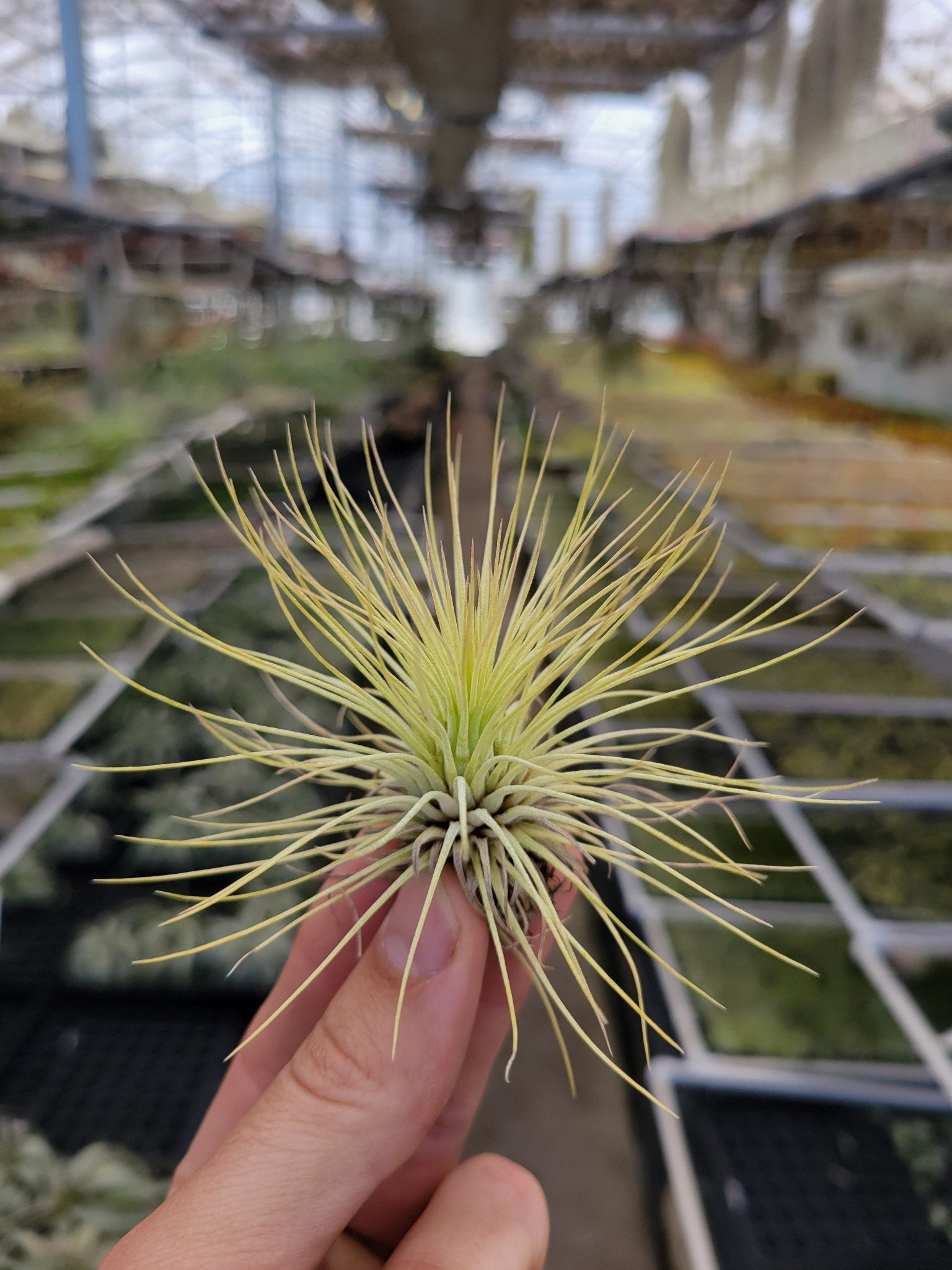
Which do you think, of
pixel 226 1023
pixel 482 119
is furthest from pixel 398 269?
pixel 226 1023

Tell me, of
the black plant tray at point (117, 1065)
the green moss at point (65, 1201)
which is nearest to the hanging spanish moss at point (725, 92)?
the black plant tray at point (117, 1065)

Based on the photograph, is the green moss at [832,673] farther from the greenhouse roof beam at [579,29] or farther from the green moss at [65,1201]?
the greenhouse roof beam at [579,29]

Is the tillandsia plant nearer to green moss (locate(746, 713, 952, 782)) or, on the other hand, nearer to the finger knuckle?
the finger knuckle

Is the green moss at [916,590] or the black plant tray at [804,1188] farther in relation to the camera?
the green moss at [916,590]

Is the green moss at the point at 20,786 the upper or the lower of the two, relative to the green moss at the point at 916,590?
lower

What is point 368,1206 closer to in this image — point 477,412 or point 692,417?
point 692,417
